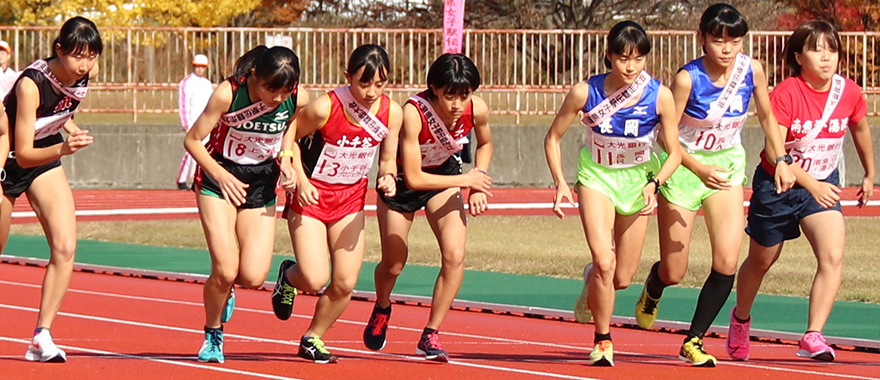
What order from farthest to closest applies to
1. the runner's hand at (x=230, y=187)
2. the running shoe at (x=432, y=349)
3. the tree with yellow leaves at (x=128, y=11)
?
the tree with yellow leaves at (x=128, y=11)
the running shoe at (x=432, y=349)
the runner's hand at (x=230, y=187)

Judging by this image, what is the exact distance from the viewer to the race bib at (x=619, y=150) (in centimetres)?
819

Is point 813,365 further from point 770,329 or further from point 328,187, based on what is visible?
point 328,187

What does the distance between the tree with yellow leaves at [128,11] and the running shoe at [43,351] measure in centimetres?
3223

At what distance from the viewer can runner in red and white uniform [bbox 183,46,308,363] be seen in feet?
25.3

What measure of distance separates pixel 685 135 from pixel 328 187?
2.01 m

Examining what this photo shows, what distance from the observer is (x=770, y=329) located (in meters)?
10.5

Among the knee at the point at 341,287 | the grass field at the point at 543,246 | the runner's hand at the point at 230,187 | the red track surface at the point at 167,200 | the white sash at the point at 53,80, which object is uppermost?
the white sash at the point at 53,80

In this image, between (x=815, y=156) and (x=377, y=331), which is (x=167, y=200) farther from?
(x=815, y=156)

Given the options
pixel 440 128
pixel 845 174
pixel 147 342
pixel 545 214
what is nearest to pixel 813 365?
pixel 440 128

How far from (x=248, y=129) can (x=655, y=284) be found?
2.74 m

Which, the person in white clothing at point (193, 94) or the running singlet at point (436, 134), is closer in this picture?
the running singlet at point (436, 134)

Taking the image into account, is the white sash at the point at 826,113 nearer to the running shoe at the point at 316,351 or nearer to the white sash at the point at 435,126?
the white sash at the point at 435,126

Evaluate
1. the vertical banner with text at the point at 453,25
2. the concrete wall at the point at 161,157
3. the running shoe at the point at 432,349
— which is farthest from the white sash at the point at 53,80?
the concrete wall at the point at 161,157

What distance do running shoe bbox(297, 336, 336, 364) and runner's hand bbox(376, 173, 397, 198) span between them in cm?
99
